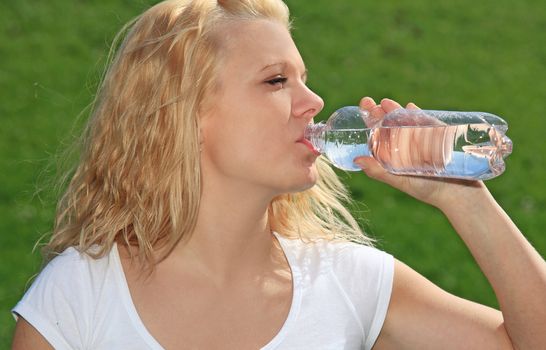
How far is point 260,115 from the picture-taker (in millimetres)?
3355

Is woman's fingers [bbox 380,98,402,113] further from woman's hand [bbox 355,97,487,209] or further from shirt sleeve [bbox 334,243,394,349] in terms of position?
shirt sleeve [bbox 334,243,394,349]

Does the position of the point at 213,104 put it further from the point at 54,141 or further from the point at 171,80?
the point at 54,141

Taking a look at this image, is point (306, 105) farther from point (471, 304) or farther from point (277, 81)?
point (471, 304)

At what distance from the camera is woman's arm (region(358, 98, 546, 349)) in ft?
11.0

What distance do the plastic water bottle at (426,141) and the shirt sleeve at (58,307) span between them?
820 millimetres

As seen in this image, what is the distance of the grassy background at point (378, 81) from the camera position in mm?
6922

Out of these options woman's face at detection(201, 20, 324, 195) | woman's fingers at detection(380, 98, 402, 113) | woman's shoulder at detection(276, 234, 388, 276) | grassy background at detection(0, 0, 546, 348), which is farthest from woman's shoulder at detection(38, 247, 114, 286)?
grassy background at detection(0, 0, 546, 348)

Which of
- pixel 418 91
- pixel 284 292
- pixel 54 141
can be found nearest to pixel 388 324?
pixel 284 292

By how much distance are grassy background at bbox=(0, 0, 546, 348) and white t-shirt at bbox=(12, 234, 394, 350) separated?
2.64 metres

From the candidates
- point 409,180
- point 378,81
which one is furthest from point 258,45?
point 378,81

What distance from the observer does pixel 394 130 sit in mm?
3434

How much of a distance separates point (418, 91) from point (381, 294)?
219 inches

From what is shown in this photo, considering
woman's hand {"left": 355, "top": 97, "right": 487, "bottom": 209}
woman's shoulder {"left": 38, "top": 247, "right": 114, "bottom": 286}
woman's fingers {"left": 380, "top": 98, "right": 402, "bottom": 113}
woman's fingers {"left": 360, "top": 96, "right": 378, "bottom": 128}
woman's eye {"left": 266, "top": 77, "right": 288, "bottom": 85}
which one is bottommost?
woman's shoulder {"left": 38, "top": 247, "right": 114, "bottom": 286}

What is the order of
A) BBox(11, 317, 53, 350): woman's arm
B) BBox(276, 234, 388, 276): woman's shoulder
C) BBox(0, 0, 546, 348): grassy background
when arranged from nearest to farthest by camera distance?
BBox(11, 317, 53, 350): woman's arm → BBox(276, 234, 388, 276): woman's shoulder → BBox(0, 0, 546, 348): grassy background
